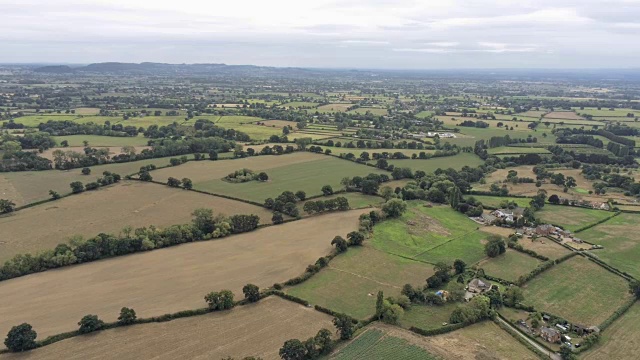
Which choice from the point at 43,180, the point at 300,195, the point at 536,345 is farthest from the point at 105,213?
the point at 536,345

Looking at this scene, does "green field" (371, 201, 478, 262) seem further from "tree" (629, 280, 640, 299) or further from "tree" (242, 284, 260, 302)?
"tree" (242, 284, 260, 302)

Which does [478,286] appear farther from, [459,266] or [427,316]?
[427,316]

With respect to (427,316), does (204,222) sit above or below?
above

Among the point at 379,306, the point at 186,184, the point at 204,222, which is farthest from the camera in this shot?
the point at 186,184

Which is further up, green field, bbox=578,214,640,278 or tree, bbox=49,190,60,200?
tree, bbox=49,190,60,200

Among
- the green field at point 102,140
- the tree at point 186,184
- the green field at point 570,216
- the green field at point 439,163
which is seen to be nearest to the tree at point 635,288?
the green field at point 570,216

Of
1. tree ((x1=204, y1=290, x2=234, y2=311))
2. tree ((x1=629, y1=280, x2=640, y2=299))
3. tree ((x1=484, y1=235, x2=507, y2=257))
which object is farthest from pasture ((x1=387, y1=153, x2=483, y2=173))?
tree ((x1=204, y1=290, x2=234, y2=311))
